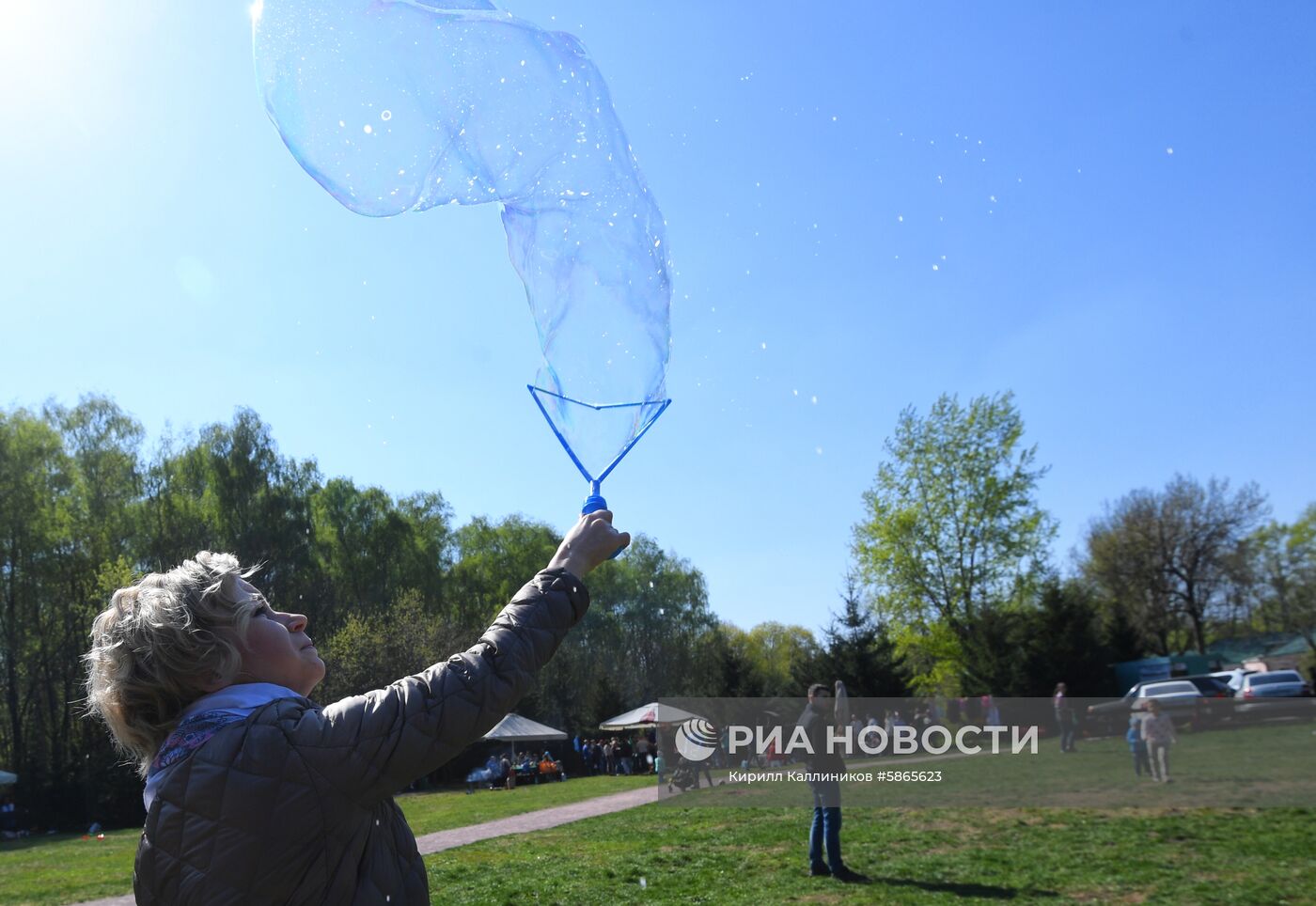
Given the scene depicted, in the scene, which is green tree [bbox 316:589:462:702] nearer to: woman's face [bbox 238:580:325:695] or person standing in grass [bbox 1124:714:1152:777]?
person standing in grass [bbox 1124:714:1152:777]

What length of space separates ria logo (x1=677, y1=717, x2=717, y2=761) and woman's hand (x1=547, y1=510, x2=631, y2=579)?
24.6m

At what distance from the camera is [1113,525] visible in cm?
5241

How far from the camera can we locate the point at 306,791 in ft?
5.45

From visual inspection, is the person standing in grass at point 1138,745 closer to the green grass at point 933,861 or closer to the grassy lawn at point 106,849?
the green grass at point 933,861

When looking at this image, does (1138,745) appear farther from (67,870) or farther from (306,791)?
(306,791)

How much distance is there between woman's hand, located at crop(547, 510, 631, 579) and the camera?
208 cm

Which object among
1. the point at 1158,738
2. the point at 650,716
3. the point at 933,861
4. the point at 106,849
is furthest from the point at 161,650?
the point at 650,716

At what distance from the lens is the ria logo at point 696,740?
2578 cm

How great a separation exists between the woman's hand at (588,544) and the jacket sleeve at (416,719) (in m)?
0.21

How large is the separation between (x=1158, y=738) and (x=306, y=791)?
17.8 m

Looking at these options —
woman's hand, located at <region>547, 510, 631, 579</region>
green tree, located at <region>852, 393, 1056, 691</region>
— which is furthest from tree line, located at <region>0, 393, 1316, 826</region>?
woman's hand, located at <region>547, 510, 631, 579</region>

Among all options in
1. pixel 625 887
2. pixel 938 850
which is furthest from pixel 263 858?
pixel 938 850

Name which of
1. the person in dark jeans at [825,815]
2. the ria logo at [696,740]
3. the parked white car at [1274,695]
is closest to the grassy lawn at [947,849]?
the person in dark jeans at [825,815]

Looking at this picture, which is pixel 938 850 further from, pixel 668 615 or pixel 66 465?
pixel 668 615
